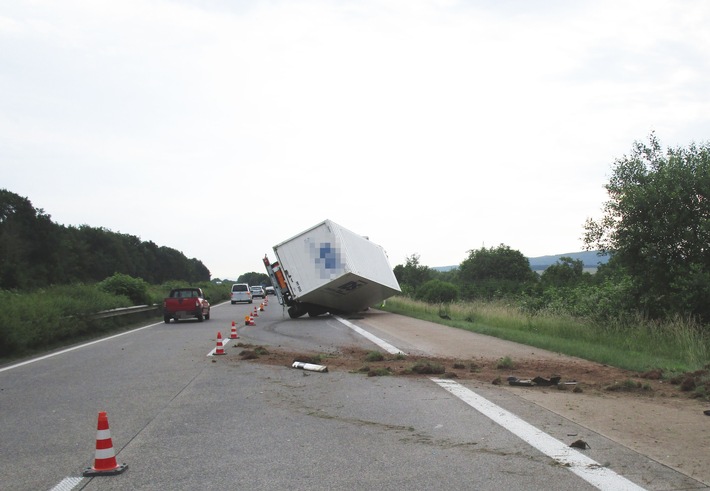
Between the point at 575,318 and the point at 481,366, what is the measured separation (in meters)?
10.8

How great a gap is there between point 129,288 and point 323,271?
12763 mm

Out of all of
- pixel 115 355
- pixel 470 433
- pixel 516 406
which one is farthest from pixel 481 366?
pixel 115 355

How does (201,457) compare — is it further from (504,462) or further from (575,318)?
(575,318)

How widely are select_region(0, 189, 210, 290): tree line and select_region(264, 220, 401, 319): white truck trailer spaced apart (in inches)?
673

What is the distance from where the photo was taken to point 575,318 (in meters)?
21.0

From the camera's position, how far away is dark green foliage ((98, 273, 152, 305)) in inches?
1297

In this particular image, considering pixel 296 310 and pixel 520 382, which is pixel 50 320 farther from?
pixel 520 382

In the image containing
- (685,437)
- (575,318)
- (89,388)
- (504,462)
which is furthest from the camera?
(575,318)

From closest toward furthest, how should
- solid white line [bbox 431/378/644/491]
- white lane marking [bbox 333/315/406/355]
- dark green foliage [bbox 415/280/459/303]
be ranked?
solid white line [bbox 431/378/644/491] → white lane marking [bbox 333/315/406/355] → dark green foliage [bbox 415/280/459/303]

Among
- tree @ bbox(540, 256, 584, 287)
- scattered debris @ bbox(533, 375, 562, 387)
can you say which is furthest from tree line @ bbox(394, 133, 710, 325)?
tree @ bbox(540, 256, 584, 287)

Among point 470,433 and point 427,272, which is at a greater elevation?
point 427,272

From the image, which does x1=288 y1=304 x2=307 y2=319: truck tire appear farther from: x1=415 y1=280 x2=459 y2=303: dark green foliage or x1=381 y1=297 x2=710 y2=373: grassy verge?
x1=415 y1=280 x2=459 y2=303: dark green foliage

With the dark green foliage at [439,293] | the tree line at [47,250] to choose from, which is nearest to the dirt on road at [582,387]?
the tree line at [47,250]

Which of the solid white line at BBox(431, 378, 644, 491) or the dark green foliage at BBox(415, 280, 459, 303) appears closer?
the solid white line at BBox(431, 378, 644, 491)
